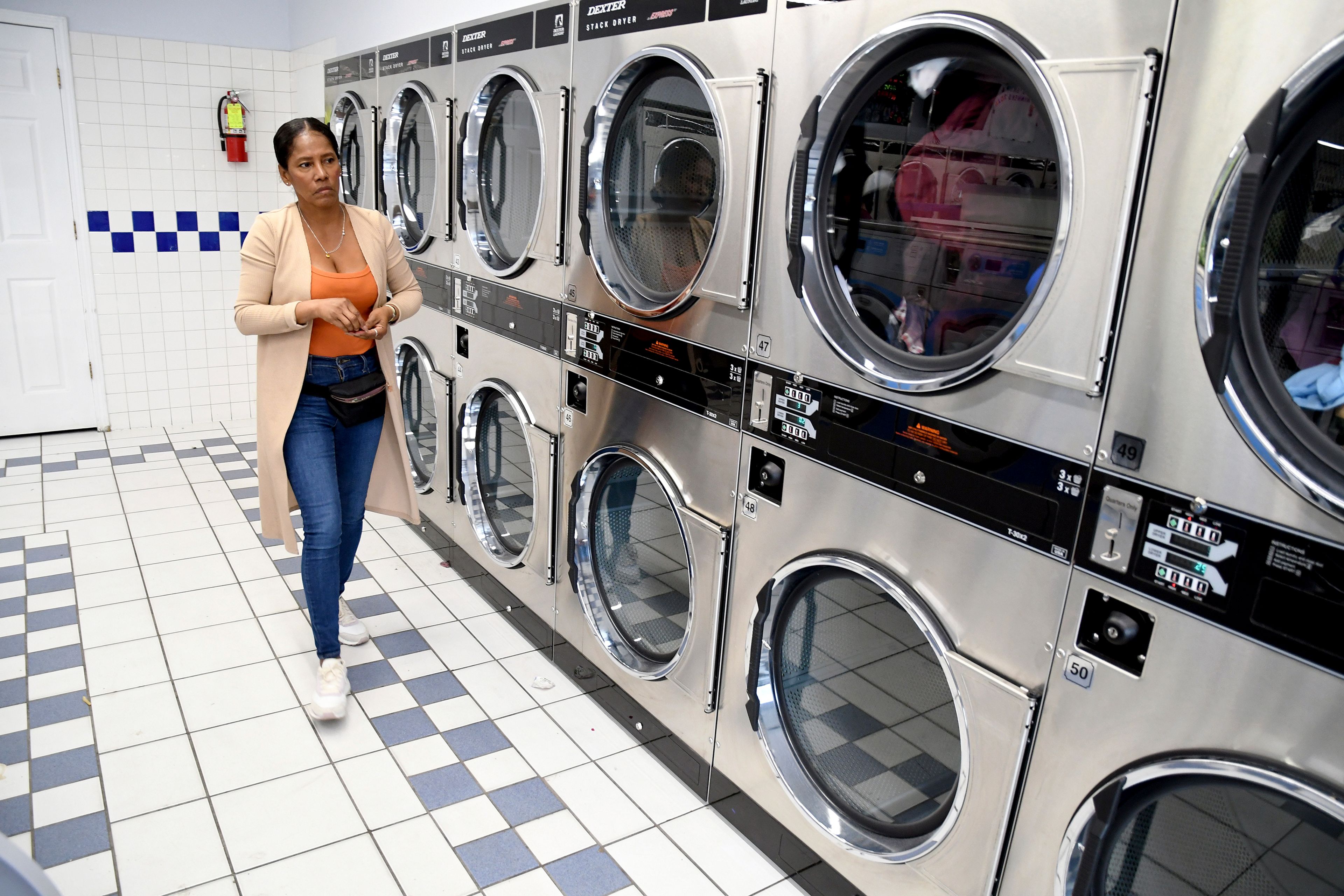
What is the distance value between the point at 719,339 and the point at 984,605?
2.90ft

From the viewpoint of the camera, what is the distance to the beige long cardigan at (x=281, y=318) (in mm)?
2492

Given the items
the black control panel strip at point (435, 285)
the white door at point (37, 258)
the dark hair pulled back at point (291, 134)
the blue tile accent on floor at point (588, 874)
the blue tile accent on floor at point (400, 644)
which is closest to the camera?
the blue tile accent on floor at point (588, 874)

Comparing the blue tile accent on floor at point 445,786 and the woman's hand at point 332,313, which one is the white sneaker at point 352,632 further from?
the woman's hand at point 332,313

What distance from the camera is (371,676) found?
2979mm

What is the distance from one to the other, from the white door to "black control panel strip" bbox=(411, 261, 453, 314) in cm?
259

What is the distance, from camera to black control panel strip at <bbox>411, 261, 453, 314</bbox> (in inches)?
142

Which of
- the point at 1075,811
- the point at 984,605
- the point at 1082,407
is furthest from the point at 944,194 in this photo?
the point at 1075,811

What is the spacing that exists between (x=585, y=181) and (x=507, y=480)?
1.31 metres

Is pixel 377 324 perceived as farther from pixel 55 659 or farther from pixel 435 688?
pixel 55 659

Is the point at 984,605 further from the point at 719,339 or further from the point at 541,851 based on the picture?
the point at 541,851

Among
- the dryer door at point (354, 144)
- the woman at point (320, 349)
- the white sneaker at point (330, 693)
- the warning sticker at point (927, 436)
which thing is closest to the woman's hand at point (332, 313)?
the woman at point (320, 349)

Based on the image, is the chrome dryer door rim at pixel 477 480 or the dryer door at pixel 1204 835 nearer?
the dryer door at pixel 1204 835

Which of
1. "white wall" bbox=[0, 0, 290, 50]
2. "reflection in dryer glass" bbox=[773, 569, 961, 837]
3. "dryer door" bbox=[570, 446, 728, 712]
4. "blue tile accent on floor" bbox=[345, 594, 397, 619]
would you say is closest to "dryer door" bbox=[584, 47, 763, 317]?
"dryer door" bbox=[570, 446, 728, 712]

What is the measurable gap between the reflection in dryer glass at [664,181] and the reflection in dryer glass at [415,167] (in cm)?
134
